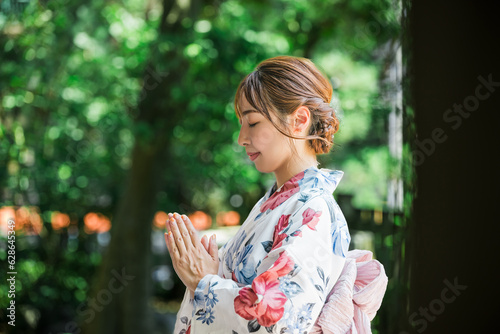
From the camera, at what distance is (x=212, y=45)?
423 cm

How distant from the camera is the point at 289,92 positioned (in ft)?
4.24

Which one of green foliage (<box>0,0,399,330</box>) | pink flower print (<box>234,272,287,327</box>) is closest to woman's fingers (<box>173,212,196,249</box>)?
pink flower print (<box>234,272,287,327</box>)

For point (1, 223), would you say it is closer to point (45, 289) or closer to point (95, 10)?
point (45, 289)

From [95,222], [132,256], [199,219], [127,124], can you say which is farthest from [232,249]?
[199,219]

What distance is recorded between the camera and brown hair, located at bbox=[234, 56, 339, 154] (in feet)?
4.24

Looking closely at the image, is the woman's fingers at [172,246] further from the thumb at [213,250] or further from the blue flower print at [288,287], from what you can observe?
the blue flower print at [288,287]

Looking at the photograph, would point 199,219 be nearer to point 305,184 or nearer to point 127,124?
point 127,124

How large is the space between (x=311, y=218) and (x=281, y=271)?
142mm

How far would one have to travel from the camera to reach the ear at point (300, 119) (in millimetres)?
1310

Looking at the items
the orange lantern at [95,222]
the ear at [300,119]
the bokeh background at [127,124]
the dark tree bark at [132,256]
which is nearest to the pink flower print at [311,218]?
the ear at [300,119]

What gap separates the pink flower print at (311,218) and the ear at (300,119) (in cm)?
21

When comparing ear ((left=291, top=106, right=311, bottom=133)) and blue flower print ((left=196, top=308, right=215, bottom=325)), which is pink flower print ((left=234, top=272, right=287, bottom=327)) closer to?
blue flower print ((left=196, top=308, right=215, bottom=325))

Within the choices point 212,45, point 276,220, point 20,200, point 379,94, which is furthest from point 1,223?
point 276,220

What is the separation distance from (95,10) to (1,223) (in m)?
2.00
